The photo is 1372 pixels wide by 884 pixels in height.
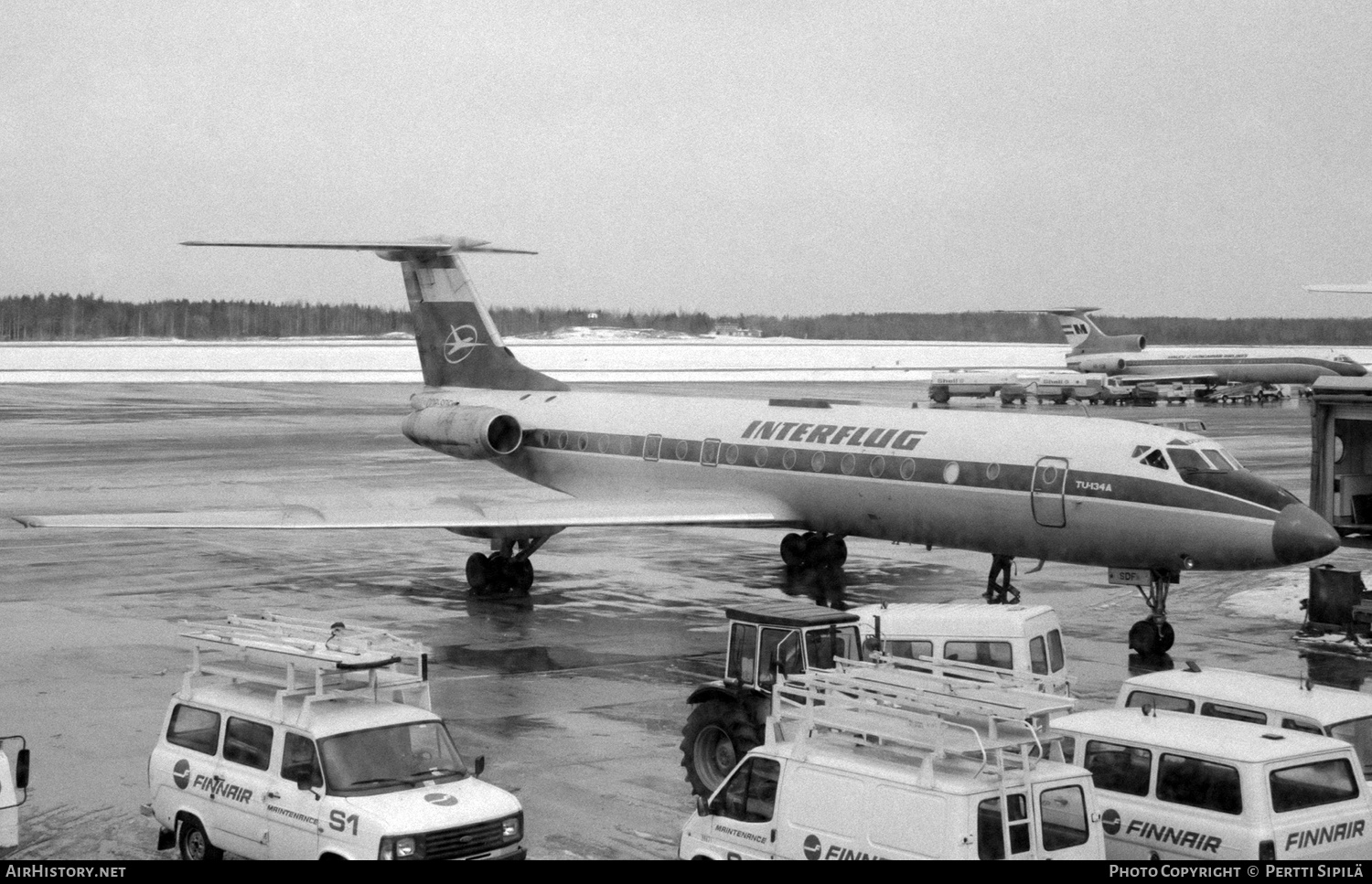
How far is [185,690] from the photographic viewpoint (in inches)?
468

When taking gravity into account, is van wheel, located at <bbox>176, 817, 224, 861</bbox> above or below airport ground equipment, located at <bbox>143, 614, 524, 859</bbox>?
below

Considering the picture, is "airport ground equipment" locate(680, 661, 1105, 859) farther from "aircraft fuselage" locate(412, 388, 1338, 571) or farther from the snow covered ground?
the snow covered ground

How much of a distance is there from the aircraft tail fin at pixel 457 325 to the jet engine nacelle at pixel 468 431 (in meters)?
1.48

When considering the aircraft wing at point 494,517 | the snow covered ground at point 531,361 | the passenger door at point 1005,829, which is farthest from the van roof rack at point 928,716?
the snow covered ground at point 531,361

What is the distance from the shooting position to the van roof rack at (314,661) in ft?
37.5

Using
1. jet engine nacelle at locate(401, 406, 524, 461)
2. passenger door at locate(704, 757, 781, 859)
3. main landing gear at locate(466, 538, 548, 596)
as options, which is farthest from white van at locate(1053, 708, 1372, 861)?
jet engine nacelle at locate(401, 406, 524, 461)

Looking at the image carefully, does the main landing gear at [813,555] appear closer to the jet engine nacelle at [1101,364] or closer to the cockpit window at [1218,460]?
the cockpit window at [1218,460]

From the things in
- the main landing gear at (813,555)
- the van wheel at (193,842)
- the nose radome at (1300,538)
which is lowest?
the van wheel at (193,842)

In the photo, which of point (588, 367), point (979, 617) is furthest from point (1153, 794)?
point (588, 367)

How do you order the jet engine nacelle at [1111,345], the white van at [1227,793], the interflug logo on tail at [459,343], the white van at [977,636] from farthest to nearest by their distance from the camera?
the jet engine nacelle at [1111,345] → the interflug logo on tail at [459,343] → the white van at [977,636] → the white van at [1227,793]

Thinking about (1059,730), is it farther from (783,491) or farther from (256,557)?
(256,557)

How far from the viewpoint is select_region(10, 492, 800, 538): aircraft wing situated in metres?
20.5

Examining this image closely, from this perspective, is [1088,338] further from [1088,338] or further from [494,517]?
[494,517]

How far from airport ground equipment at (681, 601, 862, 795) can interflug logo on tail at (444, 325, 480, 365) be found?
16.7 m
